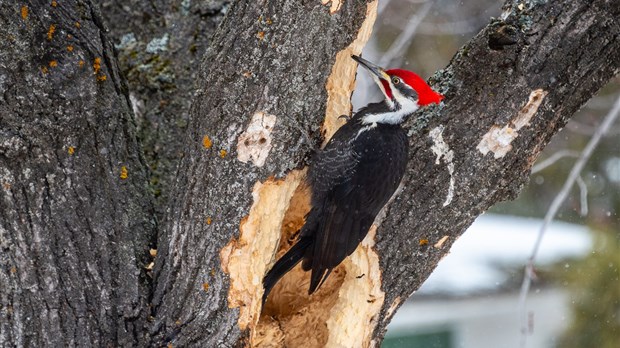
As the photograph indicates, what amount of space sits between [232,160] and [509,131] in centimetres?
86

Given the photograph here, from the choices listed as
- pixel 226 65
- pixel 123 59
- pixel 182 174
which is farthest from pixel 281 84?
pixel 123 59

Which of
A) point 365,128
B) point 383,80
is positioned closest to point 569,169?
point 383,80

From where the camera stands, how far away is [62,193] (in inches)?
90.0

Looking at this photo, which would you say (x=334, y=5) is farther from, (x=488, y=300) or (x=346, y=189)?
(x=488, y=300)

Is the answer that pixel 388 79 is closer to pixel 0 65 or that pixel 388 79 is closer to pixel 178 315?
pixel 178 315

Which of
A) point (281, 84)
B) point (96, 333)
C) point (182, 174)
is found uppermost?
point (281, 84)

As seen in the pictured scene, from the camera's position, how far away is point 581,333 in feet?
20.0

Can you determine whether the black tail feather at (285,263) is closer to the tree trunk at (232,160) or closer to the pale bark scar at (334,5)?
the tree trunk at (232,160)

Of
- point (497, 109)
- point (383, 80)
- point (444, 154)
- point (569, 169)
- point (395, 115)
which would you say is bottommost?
point (444, 154)

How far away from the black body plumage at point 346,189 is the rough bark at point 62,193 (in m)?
0.48

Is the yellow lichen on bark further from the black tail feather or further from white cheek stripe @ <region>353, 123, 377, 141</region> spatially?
the black tail feather

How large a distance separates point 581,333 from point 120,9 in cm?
435

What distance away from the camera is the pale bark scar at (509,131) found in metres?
2.45

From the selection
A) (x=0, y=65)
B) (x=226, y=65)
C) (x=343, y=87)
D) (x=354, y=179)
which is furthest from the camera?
(x=354, y=179)
